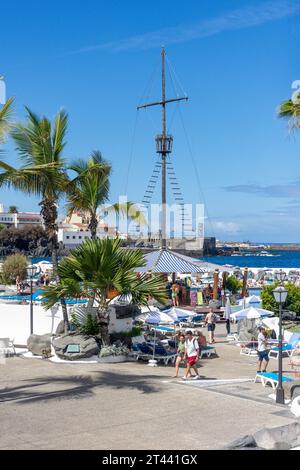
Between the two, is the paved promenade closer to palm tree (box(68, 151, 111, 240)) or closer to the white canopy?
the white canopy

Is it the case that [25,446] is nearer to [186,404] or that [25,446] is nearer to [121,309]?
[186,404]

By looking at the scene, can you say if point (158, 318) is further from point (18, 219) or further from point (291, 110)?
point (18, 219)

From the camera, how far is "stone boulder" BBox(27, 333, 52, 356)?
59.1 ft

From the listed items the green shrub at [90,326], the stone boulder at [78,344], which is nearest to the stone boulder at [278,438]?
the stone boulder at [78,344]

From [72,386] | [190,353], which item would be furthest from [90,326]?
[72,386]

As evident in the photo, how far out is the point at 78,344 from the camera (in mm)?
17344

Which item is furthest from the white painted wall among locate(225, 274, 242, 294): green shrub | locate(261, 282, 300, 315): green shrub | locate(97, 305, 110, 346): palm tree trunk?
locate(225, 274, 242, 294): green shrub

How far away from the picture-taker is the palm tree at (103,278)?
17031 millimetres

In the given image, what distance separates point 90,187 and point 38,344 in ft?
22.2

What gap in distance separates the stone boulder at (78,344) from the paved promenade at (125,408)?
638mm

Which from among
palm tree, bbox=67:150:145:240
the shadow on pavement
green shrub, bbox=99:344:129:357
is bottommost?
the shadow on pavement

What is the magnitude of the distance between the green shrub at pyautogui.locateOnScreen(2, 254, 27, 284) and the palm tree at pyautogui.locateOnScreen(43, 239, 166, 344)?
23777 millimetres
